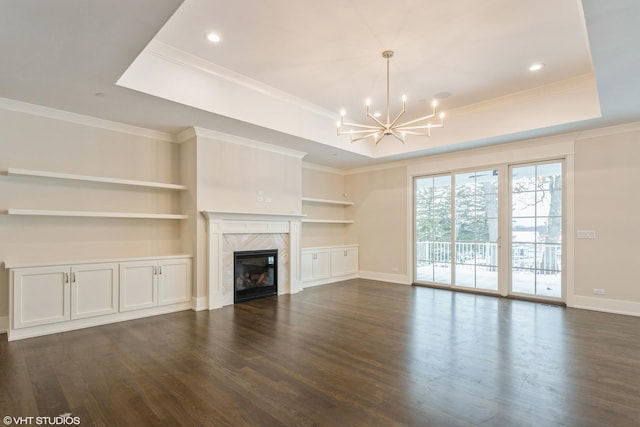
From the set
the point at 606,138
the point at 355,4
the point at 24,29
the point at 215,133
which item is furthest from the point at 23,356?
the point at 606,138

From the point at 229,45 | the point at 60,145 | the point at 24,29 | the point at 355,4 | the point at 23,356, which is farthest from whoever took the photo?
the point at 60,145

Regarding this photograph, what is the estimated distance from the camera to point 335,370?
292 centimetres

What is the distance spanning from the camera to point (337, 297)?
5.88 meters

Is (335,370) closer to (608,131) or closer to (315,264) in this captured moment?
(315,264)

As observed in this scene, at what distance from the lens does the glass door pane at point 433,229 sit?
691cm

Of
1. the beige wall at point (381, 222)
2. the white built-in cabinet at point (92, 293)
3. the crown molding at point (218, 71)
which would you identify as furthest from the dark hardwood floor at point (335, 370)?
the crown molding at point (218, 71)

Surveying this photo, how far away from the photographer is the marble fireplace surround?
17.0 ft

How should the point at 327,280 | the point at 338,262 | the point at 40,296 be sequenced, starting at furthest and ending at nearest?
the point at 338,262, the point at 327,280, the point at 40,296

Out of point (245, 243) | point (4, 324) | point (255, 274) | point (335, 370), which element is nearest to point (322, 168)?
point (245, 243)

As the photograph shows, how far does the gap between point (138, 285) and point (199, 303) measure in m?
0.92

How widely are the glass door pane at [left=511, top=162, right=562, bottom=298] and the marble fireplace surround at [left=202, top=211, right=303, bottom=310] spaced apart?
409 cm

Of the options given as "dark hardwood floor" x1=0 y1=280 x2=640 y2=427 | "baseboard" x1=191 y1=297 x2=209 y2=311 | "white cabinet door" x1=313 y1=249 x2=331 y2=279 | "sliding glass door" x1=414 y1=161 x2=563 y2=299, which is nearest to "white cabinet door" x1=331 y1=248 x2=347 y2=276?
"white cabinet door" x1=313 y1=249 x2=331 y2=279

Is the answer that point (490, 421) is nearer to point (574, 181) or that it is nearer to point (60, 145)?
point (574, 181)

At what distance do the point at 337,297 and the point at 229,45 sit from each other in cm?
428
